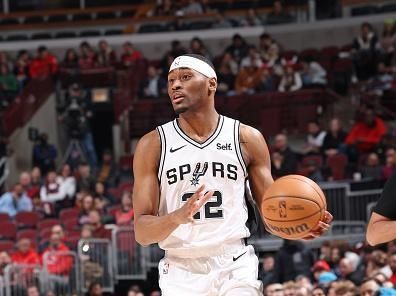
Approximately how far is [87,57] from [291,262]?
1121 cm

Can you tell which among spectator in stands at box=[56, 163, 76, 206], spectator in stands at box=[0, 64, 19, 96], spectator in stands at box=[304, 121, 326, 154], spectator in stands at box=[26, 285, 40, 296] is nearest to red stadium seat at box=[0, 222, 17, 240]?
spectator in stands at box=[56, 163, 76, 206]

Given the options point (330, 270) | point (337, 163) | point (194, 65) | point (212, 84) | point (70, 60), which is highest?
point (194, 65)

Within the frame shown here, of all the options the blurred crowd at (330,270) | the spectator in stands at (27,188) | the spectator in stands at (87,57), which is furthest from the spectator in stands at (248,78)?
the blurred crowd at (330,270)

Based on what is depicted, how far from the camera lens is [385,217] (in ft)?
19.8

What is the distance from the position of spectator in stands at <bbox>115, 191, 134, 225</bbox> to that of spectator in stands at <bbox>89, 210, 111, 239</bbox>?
29 cm

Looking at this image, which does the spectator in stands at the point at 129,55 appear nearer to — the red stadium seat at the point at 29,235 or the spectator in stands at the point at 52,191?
the spectator in stands at the point at 52,191

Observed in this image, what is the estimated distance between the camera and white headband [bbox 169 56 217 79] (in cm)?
735

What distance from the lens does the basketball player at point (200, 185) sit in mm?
7168

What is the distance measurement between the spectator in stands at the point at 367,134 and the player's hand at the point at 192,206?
480 inches

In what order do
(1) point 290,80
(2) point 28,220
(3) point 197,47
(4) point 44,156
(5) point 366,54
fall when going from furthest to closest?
1. (3) point 197,47
2. (5) point 366,54
3. (4) point 44,156
4. (1) point 290,80
5. (2) point 28,220

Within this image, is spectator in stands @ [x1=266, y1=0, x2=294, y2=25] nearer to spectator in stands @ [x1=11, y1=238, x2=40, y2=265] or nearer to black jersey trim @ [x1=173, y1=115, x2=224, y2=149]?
spectator in stands @ [x1=11, y1=238, x2=40, y2=265]

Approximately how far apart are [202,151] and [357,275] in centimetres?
610

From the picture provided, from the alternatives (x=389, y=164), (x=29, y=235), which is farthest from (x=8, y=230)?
(x=389, y=164)

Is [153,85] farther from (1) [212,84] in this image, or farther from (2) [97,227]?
(1) [212,84]
